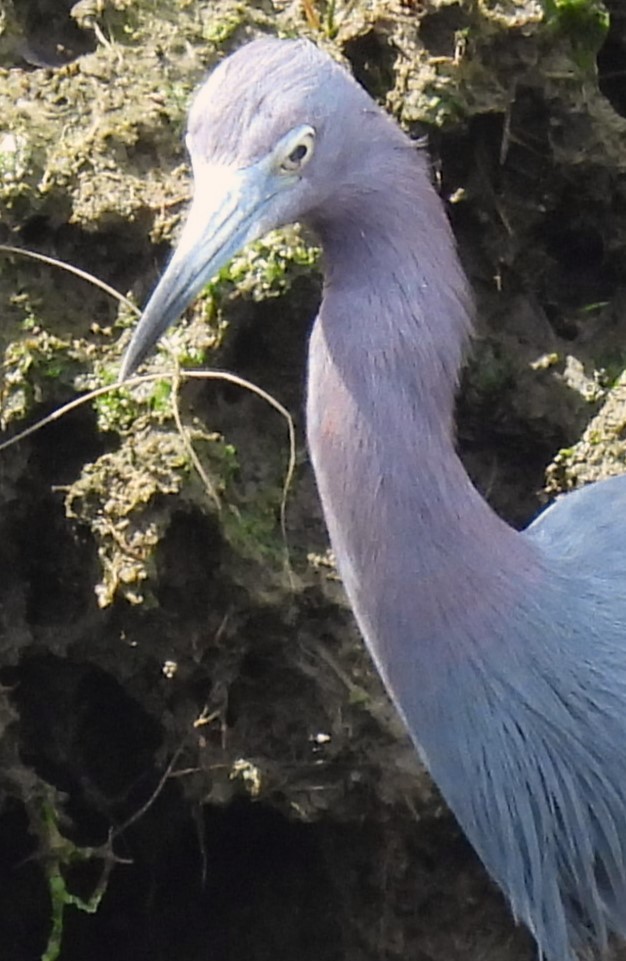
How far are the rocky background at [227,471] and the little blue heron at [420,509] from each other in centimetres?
52

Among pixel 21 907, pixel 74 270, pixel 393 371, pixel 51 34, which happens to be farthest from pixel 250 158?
pixel 21 907

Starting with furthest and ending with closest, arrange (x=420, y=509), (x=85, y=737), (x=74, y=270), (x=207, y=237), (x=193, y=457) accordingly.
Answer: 1. (x=85, y=737)
2. (x=74, y=270)
3. (x=193, y=457)
4. (x=420, y=509)
5. (x=207, y=237)

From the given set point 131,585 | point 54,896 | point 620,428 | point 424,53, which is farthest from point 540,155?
point 54,896

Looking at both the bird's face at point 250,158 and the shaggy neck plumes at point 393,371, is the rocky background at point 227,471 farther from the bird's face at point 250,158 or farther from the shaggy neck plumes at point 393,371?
the bird's face at point 250,158

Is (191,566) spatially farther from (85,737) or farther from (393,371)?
(393,371)

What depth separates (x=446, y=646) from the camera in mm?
2100

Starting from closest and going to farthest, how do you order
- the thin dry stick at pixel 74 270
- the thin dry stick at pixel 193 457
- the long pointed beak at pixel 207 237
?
1. the long pointed beak at pixel 207 237
2. the thin dry stick at pixel 193 457
3. the thin dry stick at pixel 74 270

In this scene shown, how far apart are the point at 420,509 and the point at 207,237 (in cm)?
42

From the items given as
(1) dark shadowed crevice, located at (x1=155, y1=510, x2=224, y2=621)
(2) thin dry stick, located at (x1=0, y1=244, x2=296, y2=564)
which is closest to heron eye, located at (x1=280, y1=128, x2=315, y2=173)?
(2) thin dry stick, located at (x1=0, y1=244, x2=296, y2=564)

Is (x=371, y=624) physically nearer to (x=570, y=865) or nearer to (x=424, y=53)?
(x=570, y=865)

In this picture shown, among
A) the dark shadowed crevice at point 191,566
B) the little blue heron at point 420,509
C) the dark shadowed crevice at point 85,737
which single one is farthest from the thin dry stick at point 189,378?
the little blue heron at point 420,509

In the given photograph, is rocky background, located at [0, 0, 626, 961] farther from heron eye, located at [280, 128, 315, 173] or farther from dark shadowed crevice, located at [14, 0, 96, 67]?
heron eye, located at [280, 128, 315, 173]

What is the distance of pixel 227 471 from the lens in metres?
2.75

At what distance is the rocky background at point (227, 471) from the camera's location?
2.77 m
